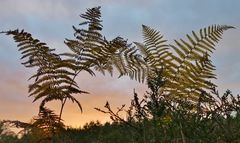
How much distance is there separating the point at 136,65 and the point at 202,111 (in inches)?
33.7

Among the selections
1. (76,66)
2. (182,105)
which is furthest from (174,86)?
(76,66)

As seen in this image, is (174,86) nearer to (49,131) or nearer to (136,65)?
(136,65)

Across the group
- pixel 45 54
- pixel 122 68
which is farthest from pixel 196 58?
pixel 45 54

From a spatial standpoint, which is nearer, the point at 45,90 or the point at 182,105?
the point at 182,105

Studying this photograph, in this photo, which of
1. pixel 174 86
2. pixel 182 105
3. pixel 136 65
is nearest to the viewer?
pixel 182 105

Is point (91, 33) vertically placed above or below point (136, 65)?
above

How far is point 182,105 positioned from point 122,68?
0.87 m

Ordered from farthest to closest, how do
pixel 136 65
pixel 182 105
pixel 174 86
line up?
pixel 136 65 → pixel 174 86 → pixel 182 105

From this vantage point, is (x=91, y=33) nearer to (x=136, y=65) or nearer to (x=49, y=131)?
(x=136, y=65)

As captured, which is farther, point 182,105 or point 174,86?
point 174,86

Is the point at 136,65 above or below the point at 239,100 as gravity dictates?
above

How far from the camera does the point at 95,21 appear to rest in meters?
4.84

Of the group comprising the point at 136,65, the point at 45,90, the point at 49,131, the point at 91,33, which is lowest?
the point at 49,131

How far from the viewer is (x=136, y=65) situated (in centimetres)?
473
